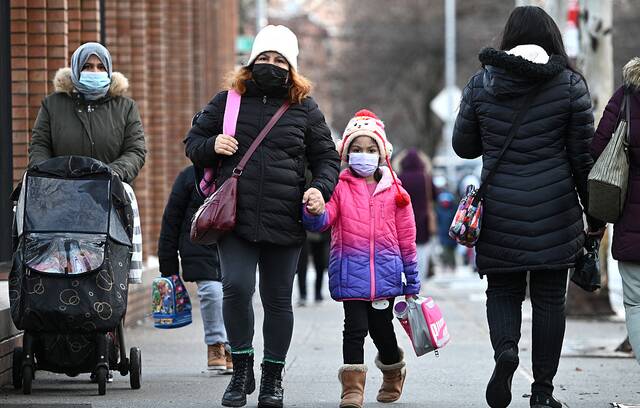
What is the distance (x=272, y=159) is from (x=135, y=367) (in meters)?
1.78

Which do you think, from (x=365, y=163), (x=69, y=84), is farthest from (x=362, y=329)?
(x=69, y=84)

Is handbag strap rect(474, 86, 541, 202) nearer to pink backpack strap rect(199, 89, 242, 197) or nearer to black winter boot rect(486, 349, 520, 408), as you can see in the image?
black winter boot rect(486, 349, 520, 408)

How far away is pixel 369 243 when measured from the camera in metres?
8.06

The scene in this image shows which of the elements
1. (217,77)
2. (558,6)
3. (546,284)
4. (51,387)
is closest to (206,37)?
(217,77)

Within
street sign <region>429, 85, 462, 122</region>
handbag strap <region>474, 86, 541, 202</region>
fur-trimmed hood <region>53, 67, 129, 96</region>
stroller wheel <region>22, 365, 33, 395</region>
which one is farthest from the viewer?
street sign <region>429, 85, 462, 122</region>

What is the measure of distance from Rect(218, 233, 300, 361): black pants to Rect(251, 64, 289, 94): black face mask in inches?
30.5

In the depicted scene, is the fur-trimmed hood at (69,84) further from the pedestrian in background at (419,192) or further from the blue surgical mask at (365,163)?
the pedestrian in background at (419,192)

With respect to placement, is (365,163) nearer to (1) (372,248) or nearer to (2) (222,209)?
(1) (372,248)

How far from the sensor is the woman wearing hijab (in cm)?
889

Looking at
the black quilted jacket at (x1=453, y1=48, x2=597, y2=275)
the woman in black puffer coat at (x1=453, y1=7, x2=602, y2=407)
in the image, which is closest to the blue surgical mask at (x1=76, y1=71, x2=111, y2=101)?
the woman in black puffer coat at (x1=453, y1=7, x2=602, y2=407)

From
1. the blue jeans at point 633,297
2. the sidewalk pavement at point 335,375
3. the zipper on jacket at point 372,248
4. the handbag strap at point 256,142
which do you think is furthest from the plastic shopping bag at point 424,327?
the handbag strap at point 256,142

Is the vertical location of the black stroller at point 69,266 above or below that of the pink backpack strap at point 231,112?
below

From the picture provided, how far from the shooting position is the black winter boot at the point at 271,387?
7.75m

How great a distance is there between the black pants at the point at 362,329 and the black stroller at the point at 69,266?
1.27 metres
